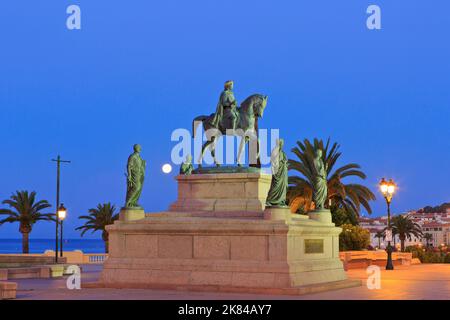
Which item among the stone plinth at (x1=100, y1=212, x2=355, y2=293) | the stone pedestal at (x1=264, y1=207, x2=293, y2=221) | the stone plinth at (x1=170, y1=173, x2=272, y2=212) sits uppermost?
the stone plinth at (x1=170, y1=173, x2=272, y2=212)

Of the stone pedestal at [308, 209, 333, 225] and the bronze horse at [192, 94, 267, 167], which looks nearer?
the bronze horse at [192, 94, 267, 167]

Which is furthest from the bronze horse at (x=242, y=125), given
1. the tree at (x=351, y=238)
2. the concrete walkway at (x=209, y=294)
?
the tree at (x=351, y=238)

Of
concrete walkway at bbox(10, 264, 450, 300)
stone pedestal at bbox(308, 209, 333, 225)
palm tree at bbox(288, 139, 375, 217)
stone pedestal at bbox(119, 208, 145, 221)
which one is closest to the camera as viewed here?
concrete walkway at bbox(10, 264, 450, 300)

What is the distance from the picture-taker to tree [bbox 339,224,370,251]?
47.3 meters

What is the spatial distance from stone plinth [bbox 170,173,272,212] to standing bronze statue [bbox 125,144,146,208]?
121 centimetres

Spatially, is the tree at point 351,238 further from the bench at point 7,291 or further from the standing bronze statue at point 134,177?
the bench at point 7,291

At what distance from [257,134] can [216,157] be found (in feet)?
4.98

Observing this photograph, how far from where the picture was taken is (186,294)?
20844 mm

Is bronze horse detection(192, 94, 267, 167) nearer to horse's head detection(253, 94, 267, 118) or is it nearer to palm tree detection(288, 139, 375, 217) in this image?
horse's head detection(253, 94, 267, 118)

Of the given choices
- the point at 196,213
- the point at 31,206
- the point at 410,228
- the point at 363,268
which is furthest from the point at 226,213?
the point at 410,228

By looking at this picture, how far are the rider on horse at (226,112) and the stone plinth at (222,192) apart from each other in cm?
163

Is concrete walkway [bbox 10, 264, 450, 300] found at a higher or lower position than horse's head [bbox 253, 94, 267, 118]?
lower

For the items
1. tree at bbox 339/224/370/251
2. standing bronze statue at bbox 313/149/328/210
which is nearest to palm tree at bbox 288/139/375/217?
tree at bbox 339/224/370/251
